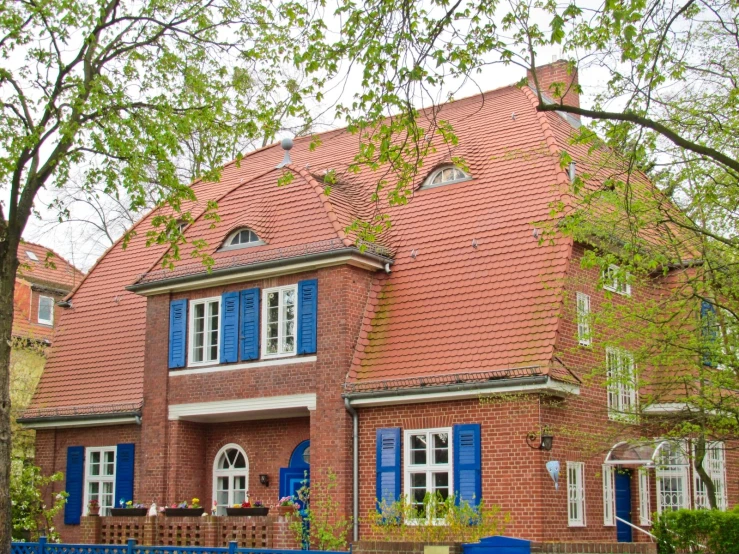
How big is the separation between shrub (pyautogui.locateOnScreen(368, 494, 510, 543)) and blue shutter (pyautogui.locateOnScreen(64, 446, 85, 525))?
350 inches

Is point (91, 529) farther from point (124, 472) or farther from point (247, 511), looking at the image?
point (247, 511)

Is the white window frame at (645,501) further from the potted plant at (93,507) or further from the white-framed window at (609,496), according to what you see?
the potted plant at (93,507)

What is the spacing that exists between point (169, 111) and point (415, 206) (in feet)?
22.5

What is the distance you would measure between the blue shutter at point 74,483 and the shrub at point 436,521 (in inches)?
350

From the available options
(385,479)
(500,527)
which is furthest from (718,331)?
(385,479)

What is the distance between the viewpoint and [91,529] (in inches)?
878

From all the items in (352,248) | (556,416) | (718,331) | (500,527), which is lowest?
(500,527)

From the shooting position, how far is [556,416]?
1922 centimetres

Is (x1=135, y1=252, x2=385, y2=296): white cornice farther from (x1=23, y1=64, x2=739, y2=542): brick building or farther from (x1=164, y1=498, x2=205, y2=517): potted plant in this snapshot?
(x1=164, y1=498, x2=205, y2=517): potted plant

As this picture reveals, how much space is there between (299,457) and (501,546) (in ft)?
30.6

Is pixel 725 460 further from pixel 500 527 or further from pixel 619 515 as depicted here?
pixel 500 527

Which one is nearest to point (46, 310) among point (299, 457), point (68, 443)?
point (68, 443)

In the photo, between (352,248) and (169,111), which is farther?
(352,248)

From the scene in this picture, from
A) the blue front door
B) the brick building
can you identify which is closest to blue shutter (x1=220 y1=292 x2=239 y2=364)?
the brick building
